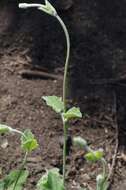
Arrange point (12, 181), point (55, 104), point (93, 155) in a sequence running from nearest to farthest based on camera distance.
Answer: point (93, 155), point (55, 104), point (12, 181)

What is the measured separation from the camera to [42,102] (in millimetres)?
2670

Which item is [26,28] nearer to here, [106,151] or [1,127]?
[106,151]

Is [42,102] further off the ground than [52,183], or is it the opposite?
[52,183]

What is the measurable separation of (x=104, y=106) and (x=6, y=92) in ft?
1.61

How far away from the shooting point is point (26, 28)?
9.80 feet

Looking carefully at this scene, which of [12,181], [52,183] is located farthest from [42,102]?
[52,183]

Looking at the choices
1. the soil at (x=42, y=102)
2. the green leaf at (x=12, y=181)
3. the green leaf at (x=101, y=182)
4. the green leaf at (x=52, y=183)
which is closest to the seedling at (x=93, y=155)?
the green leaf at (x=101, y=182)

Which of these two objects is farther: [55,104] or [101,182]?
[55,104]

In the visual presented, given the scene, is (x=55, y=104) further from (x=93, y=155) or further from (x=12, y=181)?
(x=12, y=181)

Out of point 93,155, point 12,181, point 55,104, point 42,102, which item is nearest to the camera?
point 93,155

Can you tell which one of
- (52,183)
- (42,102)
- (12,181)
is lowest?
(42,102)

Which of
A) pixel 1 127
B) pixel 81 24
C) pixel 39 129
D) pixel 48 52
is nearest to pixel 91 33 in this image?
pixel 81 24

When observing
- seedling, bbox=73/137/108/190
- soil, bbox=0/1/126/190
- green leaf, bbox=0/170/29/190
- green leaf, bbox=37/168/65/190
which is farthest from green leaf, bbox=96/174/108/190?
soil, bbox=0/1/126/190

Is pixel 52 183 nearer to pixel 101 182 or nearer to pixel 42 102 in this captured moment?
pixel 101 182
